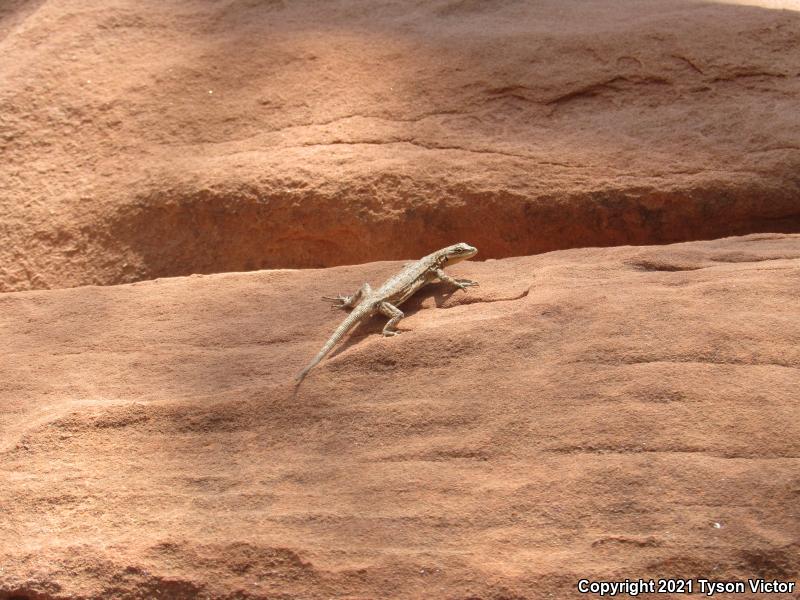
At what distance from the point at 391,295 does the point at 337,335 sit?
381 millimetres

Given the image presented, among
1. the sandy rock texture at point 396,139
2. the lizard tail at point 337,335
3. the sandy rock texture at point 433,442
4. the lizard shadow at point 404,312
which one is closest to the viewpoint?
the sandy rock texture at point 433,442

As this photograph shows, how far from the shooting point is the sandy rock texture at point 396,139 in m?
5.22

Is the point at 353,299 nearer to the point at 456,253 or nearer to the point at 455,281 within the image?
the point at 455,281

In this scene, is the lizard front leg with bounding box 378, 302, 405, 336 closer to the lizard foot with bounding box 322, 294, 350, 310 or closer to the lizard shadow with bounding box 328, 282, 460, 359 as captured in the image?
the lizard shadow with bounding box 328, 282, 460, 359

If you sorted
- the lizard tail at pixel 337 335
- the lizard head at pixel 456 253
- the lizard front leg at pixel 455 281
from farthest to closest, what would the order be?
the lizard head at pixel 456 253 < the lizard front leg at pixel 455 281 < the lizard tail at pixel 337 335

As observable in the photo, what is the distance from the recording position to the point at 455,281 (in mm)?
4180

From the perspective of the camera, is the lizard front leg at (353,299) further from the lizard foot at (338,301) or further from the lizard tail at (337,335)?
the lizard tail at (337,335)

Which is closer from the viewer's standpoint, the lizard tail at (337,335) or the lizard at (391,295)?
the lizard tail at (337,335)

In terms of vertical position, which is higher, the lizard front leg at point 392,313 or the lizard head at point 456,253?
the lizard head at point 456,253

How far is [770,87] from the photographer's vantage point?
5523 millimetres

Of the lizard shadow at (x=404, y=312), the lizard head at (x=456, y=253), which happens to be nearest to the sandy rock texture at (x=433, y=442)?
the lizard shadow at (x=404, y=312)

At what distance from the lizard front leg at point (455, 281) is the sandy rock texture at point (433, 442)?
0.08 metres

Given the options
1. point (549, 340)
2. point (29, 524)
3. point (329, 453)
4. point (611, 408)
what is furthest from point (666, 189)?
point (29, 524)

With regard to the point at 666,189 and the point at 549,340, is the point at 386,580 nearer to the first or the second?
the point at 549,340
